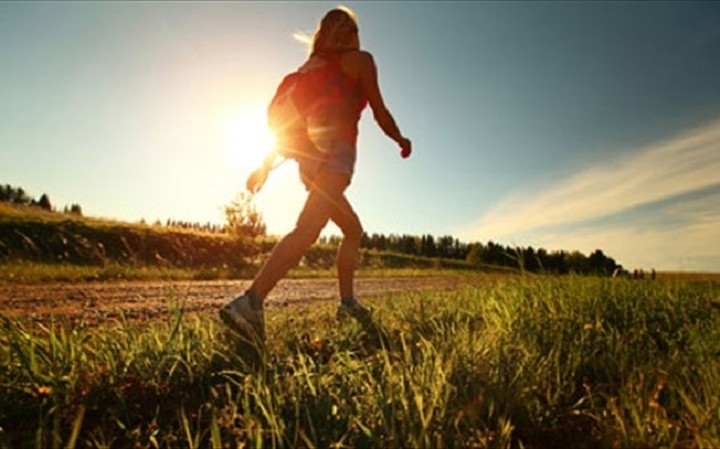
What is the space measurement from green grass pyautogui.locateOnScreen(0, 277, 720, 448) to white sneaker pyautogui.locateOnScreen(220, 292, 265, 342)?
10cm

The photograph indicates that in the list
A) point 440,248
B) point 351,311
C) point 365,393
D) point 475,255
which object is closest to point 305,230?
point 351,311

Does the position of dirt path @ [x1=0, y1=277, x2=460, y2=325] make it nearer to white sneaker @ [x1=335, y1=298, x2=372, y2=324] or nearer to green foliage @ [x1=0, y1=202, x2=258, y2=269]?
white sneaker @ [x1=335, y1=298, x2=372, y2=324]

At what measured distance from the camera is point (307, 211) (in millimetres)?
3994

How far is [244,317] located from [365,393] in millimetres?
1352

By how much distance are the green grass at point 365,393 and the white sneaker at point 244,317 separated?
0.10 meters

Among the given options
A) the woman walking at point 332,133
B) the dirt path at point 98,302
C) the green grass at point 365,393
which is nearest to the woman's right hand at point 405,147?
the woman walking at point 332,133

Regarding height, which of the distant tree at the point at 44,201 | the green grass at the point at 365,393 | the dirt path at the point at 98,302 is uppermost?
the distant tree at the point at 44,201

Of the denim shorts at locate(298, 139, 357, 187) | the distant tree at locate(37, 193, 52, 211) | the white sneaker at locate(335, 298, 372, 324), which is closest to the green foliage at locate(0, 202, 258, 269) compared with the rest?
the white sneaker at locate(335, 298, 372, 324)

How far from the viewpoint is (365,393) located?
2.36m

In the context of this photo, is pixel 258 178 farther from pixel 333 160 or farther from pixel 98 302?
pixel 98 302

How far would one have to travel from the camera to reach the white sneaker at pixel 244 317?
3404 millimetres

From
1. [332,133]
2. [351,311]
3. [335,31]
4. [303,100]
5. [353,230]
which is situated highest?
[335,31]

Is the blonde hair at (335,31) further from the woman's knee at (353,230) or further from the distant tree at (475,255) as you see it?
the distant tree at (475,255)

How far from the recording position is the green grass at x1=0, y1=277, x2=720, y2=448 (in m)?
1.93
